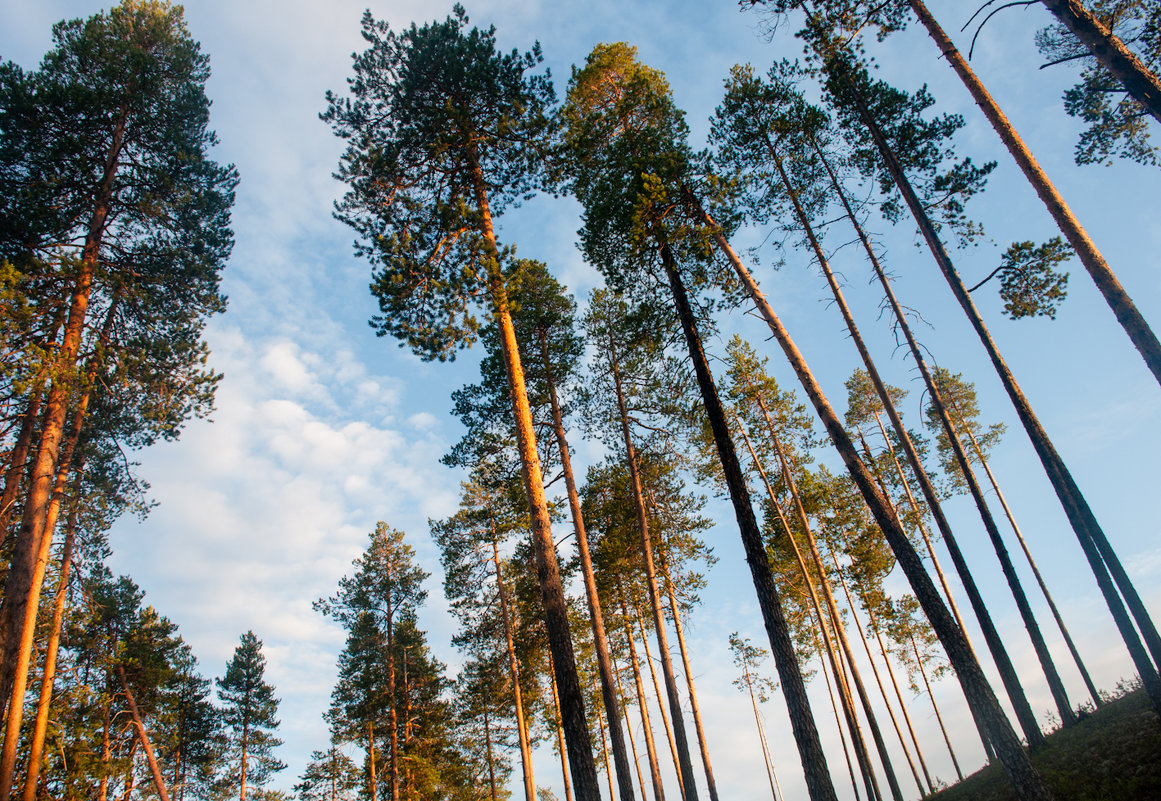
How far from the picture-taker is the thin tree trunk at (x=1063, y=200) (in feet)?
22.1

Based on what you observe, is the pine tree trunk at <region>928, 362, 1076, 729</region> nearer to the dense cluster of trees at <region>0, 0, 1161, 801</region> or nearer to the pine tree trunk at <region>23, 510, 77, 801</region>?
the dense cluster of trees at <region>0, 0, 1161, 801</region>

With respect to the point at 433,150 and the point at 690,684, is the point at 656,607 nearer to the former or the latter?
the point at 690,684

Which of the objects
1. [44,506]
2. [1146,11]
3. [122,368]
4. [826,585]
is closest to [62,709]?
[44,506]

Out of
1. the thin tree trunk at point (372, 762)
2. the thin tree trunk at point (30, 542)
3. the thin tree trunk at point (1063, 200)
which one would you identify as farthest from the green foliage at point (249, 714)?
the thin tree trunk at point (1063, 200)

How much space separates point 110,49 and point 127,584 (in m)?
20.3

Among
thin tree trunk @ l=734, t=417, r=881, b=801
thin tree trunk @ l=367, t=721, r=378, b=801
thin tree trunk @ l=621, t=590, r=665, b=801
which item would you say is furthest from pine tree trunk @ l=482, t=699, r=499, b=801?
thin tree trunk @ l=734, t=417, r=881, b=801

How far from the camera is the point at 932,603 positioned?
8414mm

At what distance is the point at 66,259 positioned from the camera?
10961mm

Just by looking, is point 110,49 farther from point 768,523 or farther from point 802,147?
point 768,523

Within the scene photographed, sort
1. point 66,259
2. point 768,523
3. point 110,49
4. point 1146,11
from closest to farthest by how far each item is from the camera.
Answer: point 1146,11, point 66,259, point 110,49, point 768,523

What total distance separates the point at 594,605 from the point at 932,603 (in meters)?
7.63

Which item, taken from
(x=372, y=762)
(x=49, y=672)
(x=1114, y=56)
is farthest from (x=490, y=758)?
(x=1114, y=56)

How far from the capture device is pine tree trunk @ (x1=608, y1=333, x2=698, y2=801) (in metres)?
12.6

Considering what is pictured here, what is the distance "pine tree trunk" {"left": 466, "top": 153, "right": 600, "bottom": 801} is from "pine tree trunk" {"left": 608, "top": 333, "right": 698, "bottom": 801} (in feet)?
16.9
